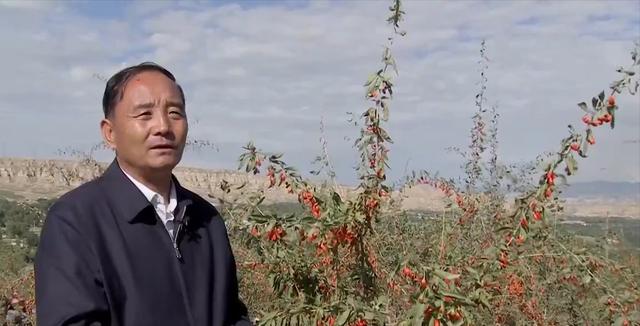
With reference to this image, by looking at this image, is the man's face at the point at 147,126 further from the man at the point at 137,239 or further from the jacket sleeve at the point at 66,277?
the jacket sleeve at the point at 66,277

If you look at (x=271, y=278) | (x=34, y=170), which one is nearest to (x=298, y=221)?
(x=271, y=278)

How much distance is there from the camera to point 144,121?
212cm

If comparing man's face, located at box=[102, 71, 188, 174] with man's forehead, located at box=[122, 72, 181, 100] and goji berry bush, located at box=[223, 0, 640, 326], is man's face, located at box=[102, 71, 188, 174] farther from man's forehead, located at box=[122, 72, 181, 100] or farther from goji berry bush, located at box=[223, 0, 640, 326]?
goji berry bush, located at box=[223, 0, 640, 326]

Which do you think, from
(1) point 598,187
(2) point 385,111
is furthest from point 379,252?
(1) point 598,187

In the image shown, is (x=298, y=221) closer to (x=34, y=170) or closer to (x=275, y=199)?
(x=275, y=199)

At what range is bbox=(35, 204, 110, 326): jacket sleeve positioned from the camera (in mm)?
1864

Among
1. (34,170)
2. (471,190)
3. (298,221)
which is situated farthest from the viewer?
(34,170)

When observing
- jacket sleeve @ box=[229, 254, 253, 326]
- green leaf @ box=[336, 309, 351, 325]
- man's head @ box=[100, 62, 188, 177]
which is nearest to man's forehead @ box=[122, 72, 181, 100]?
man's head @ box=[100, 62, 188, 177]

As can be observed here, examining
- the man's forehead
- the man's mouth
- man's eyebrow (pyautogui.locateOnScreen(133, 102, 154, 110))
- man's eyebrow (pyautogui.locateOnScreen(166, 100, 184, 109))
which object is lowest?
the man's mouth

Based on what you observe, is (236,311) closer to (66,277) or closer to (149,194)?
(149,194)

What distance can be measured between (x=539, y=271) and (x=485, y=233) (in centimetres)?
47

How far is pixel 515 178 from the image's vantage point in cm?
614

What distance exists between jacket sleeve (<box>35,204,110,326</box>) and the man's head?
253mm

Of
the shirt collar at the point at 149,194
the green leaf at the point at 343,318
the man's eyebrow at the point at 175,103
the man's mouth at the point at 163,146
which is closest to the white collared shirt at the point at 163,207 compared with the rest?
the shirt collar at the point at 149,194
